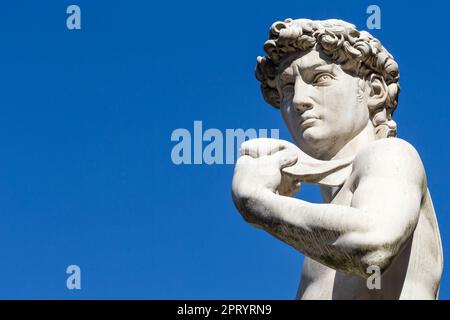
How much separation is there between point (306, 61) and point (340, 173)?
1024 mm

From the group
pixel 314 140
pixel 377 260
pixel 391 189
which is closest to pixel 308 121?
pixel 314 140

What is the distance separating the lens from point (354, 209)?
10.9m

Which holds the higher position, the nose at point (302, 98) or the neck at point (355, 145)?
the nose at point (302, 98)

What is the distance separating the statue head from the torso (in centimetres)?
69

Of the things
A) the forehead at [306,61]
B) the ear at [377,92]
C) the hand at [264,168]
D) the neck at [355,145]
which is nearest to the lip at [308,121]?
the neck at [355,145]

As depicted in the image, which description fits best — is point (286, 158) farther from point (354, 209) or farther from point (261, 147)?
point (354, 209)

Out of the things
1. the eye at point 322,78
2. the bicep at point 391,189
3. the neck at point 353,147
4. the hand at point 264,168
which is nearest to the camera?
the bicep at point 391,189

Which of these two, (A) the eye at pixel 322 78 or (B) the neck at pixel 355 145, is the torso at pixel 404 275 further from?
(A) the eye at pixel 322 78

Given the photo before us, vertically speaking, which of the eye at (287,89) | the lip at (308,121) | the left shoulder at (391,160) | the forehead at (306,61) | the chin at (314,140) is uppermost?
the forehead at (306,61)

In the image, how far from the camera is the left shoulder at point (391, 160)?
37.5 ft

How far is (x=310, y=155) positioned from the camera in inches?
Answer: 496

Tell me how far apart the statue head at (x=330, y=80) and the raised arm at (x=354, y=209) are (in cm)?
73

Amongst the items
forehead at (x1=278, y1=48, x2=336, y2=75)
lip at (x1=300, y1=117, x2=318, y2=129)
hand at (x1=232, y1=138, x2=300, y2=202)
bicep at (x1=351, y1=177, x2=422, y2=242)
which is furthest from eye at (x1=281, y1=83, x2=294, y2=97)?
bicep at (x1=351, y1=177, x2=422, y2=242)
